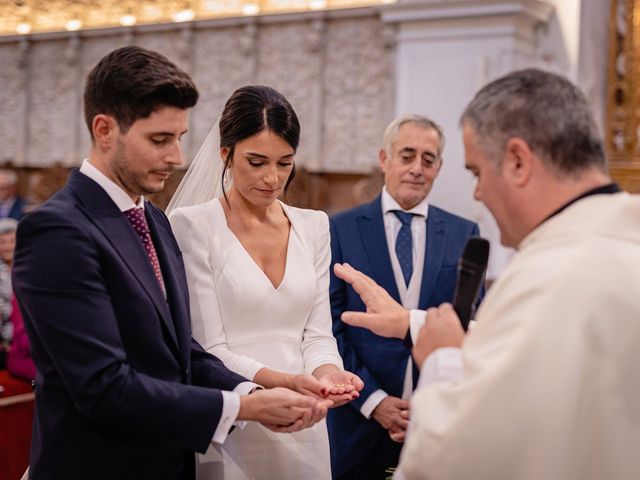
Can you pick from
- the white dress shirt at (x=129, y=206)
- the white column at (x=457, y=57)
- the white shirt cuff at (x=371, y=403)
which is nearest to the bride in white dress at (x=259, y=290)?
the white dress shirt at (x=129, y=206)

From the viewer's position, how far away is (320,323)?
258 centimetres

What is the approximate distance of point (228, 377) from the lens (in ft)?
7.21

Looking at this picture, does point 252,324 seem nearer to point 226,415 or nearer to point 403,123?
point 226,415

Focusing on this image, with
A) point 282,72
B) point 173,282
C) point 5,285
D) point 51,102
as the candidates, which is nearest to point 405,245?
point 173,282

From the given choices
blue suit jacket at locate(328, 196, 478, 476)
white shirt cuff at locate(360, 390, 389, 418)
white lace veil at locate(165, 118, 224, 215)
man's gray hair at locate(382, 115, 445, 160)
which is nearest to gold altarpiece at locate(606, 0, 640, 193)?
man's gray hair at locate(382, 115, 445, 160)

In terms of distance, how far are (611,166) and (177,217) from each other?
17.8 ft

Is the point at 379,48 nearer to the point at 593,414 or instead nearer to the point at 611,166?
the point at 611,166

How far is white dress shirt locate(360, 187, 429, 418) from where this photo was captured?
10.1ft

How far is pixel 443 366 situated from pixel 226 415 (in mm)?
581

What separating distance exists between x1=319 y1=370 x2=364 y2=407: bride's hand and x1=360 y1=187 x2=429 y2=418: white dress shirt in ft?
2.20

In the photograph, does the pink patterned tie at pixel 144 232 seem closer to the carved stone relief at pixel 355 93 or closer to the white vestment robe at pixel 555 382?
the white vestment robe at pixel 555 382

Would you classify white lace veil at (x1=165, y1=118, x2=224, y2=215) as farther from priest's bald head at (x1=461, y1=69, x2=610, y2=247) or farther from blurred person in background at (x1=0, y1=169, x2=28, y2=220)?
blurred person in background at (x1=0, y1=169, x2=28, y2=220)

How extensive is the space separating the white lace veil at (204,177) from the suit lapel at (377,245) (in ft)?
2.39

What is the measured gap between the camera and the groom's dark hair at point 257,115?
246 cm
